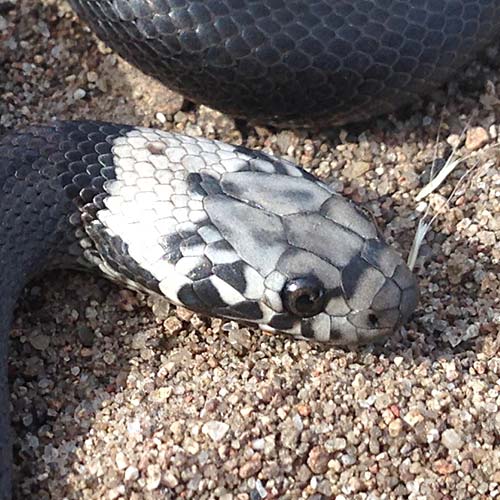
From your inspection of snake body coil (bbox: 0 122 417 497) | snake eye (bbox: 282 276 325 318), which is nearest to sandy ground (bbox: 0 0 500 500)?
snake body coil (bbox: 0 122 417 497)

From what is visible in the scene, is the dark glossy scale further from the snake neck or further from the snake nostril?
the snake nostril

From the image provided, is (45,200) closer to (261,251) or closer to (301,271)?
Result: (261,251)

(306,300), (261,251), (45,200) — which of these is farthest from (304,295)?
(45,200)

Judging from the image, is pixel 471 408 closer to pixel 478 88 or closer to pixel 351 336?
pixel 351 336

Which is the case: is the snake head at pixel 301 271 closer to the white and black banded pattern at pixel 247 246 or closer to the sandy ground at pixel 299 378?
the white and black banded pattern at pixel 247 246

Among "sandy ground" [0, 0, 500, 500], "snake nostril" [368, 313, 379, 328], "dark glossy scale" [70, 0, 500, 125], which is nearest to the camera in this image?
"sandy ground" [0, 0, 500, 500]
